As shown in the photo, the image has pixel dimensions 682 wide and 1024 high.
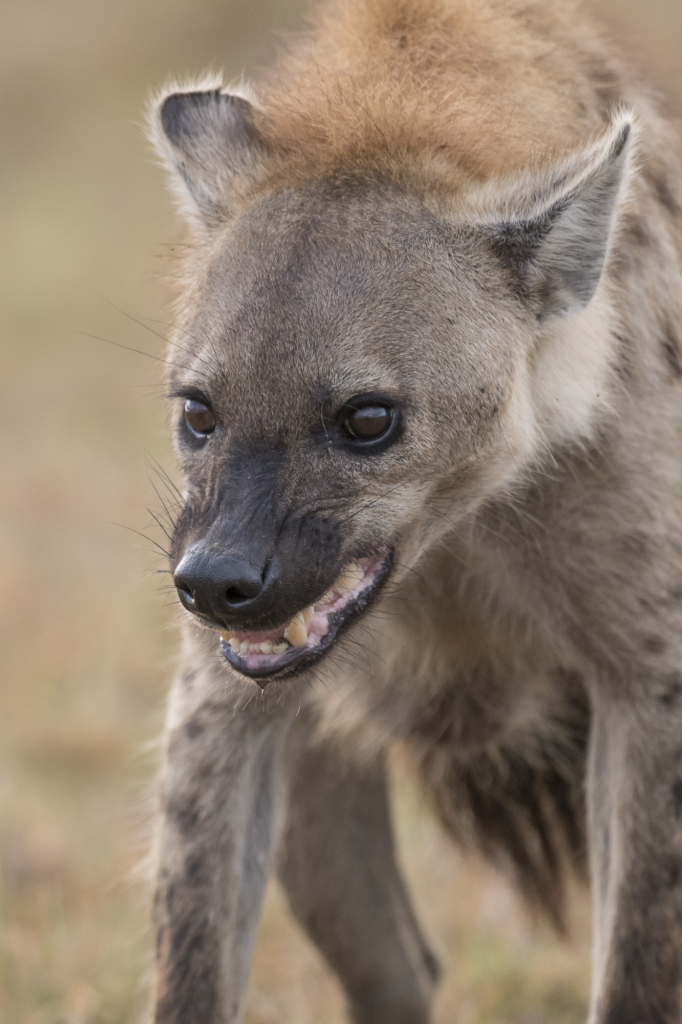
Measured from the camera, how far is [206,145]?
3.01m

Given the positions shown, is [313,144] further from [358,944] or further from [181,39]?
[181,39]

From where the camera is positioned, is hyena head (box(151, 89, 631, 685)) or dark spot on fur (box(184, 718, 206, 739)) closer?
hyena head (box(151, 89, 631, 685))

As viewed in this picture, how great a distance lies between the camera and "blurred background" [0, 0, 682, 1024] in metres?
3.94

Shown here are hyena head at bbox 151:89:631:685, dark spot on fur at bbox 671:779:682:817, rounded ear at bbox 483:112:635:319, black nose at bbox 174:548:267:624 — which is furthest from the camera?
dark spot on fur at bbox 671:779:682:817

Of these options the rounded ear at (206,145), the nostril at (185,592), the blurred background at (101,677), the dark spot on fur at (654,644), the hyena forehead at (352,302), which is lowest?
the blurred background at (101,677)

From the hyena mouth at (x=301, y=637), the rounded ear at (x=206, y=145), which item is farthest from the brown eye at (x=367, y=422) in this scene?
the rounded ear at (x=206, y=145)

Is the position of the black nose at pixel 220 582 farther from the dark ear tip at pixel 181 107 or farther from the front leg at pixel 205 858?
the dark ear tip at pixel 181 107

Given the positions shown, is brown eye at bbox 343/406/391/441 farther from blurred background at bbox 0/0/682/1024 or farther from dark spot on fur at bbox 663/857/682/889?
dark spot on fur at bbox 663/857/682/889

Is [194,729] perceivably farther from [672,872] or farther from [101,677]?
[101,677]

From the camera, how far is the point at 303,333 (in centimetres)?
262

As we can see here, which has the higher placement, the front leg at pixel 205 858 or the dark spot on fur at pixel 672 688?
the dark spot on fur at pixel 672 688

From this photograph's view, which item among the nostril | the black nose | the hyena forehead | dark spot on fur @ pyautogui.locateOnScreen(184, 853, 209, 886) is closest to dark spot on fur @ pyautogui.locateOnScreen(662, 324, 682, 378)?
the hyena forehead

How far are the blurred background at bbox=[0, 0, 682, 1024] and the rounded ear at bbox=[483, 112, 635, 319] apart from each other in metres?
0.84

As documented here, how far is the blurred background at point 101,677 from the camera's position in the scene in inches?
155
